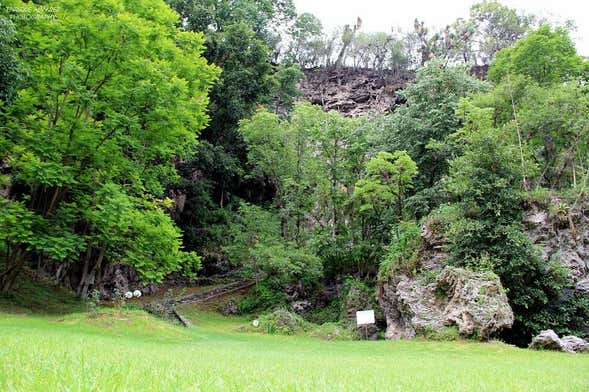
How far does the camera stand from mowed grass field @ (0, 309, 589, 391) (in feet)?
9.32

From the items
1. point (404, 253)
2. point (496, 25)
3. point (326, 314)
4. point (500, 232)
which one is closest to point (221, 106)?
point (326, 314)

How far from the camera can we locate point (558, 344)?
13.6m

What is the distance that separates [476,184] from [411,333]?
21.9ft

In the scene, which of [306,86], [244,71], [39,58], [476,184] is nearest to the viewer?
[39,58]

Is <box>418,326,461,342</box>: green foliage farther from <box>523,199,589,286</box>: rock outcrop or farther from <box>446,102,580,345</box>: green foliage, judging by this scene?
<box>523,199,589,286</box>: rock outcrop

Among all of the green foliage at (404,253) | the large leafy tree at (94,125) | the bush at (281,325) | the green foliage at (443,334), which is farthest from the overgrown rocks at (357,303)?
A: the large leafy tree at (94,125)

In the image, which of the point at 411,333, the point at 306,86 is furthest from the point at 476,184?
the point at 306,86

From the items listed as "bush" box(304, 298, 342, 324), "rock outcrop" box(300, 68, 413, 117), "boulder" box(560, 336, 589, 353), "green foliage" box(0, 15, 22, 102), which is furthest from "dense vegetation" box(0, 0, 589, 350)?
"rock outcrop" box(300, 68, 413, 117)

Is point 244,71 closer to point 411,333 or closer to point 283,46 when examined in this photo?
point 411,333

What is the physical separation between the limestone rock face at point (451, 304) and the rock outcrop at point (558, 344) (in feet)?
3.52

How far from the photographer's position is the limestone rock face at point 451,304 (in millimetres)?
14422

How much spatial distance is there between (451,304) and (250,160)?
56.7 feet

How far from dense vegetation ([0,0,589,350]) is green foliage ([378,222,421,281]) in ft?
0.31

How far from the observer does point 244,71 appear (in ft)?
101
